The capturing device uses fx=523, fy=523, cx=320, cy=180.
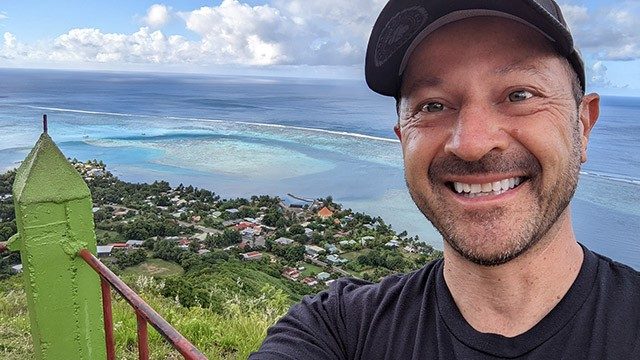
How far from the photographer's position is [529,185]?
3.35 ft

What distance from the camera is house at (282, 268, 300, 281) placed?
1842cm

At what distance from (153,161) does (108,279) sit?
4283 centimetres

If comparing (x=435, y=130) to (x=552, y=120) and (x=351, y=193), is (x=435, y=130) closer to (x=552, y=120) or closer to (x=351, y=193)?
(x=552, y=120)

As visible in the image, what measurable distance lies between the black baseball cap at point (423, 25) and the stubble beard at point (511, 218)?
0.24m

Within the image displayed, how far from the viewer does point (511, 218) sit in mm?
1017

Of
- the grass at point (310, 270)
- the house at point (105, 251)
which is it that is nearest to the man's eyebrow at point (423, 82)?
the grass at point (310, 270)

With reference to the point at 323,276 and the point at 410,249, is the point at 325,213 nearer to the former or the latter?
the point at 410,249

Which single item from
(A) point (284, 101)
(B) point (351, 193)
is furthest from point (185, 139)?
(A) point (284, 101)

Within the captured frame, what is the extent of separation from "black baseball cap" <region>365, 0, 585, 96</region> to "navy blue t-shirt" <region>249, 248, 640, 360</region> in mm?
434

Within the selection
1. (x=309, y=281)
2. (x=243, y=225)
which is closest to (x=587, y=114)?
(x=309, y=281)

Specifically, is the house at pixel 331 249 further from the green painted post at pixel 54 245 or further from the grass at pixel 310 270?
the green painted post at pixel 54 245

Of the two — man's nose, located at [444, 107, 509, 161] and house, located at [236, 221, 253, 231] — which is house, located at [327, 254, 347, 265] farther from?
man's nose, located at [444, 107, 509, 161]

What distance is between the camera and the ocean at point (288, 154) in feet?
86.9

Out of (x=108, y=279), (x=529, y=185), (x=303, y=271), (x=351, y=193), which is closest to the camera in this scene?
(x=529, y=185)
